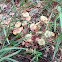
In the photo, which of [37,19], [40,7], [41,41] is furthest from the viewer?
[40,7]

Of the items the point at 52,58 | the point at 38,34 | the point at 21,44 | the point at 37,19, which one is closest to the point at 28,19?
the point at 37,19

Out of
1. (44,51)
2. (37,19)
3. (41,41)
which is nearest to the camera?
(41,41)

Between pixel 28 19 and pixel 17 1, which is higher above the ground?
pixel 17 1

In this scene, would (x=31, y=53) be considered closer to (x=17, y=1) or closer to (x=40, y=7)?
(x=40, y=7)

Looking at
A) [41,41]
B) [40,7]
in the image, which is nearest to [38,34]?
[41,41]

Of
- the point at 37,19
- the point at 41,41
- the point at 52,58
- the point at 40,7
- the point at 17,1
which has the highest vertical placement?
the point at 17,1

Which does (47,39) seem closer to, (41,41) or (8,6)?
(41,41)

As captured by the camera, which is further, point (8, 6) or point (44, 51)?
point (8, 6)

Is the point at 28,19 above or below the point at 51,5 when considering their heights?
below

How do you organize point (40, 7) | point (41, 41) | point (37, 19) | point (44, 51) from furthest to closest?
1. point (40, 7)
2. point (37, 19)
3. point (44, 51)
4. point (41, 41)
